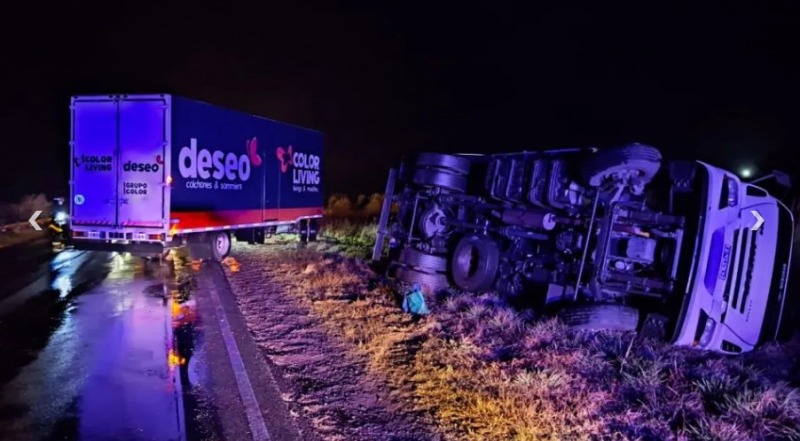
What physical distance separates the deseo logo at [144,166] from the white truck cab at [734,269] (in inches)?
373

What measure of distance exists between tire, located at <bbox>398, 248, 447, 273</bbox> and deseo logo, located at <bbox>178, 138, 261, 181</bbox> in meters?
5.06

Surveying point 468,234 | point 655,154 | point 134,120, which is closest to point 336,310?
point 468,234

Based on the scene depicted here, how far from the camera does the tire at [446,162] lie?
10.2 metres

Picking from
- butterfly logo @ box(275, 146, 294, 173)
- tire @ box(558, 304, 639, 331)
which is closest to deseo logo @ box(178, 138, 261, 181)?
butterfly logo @ box(275, 146, 294, 173)

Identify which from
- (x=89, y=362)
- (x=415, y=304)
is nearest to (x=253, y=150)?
(x=415, y=304)

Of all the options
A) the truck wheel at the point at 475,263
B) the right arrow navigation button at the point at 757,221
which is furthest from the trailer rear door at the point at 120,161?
the right arrow navigation button at the point at 757,221

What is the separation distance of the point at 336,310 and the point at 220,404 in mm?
3490

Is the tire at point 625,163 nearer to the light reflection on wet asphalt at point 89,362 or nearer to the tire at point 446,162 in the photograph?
the tire at point 446,162

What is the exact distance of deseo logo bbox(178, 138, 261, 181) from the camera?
11742mm

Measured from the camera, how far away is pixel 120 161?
1145 centimetres

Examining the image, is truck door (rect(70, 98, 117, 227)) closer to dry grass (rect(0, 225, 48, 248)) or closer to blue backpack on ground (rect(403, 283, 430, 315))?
dry grass (rect(0, 225, 48, 248))

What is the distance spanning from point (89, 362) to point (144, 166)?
608 cm

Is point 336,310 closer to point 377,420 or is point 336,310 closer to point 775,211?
point 377,420

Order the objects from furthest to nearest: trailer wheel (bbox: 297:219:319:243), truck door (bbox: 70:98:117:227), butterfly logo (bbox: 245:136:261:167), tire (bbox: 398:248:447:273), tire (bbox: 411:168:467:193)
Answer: trailer wheel (bbox: 297:219:319:243), butterfly logo (bbox: 245:136:261:167), truck door (bbox: 70:98:117:227), tire (bbox: 411:168:467:193), tire (bbox: 398:248:447:273)
